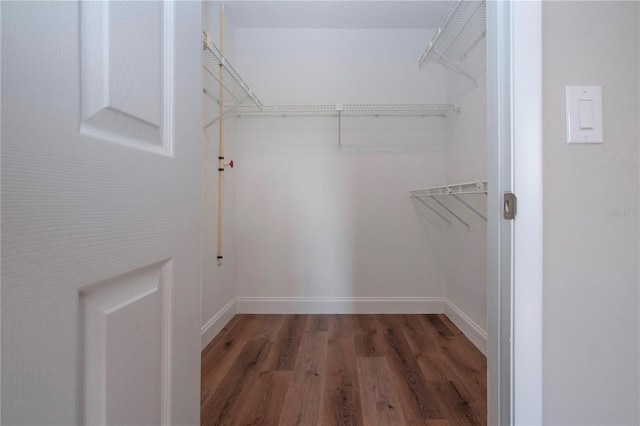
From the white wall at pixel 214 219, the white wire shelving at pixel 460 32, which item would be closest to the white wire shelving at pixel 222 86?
the white wall at pixel 214 219

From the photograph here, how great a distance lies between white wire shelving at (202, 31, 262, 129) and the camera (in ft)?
5.49

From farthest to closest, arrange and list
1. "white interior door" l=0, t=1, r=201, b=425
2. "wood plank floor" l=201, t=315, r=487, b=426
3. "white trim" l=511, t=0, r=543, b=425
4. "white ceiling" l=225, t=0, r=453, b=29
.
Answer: "white ceiling" l=225, t=0, r=453, b=29 → "wood plank floor" l=201, t=315, r=487, b=426 → "white trim" l=511, t=0, r=543, b=425 → "white interior door" l=0, t=1, r=201, b=425

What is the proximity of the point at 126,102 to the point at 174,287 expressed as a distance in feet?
1.20

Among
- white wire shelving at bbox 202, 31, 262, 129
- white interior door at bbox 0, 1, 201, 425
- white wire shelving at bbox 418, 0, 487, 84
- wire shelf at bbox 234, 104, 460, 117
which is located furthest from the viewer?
wire shelf at bbox 234, 104, 460, 117

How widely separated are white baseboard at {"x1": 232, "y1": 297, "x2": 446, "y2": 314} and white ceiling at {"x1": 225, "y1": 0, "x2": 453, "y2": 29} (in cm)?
229

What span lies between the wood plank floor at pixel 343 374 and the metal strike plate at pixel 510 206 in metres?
1.05

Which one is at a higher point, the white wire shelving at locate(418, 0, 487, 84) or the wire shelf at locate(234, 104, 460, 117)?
the white wire shelving at locate(418, 0, 487, 84)

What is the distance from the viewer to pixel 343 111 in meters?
2.24

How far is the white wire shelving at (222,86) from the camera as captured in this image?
1.67 m

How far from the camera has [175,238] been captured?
57 centimetres

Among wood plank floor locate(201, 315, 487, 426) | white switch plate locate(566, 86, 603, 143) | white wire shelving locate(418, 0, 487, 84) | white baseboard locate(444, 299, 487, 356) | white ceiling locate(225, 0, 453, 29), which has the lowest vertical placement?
wood plank floor locate(201, 315, 487, 426)

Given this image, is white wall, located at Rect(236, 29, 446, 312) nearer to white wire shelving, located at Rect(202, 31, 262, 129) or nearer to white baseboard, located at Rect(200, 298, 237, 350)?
white baseboard, located at Rect(200, 298, 237, 350)

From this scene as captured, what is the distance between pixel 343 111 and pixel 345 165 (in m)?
0.45

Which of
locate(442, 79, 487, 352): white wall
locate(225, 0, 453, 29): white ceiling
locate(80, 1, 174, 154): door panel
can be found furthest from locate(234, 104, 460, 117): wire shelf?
locate(80, 1, 174, 154): door panel
